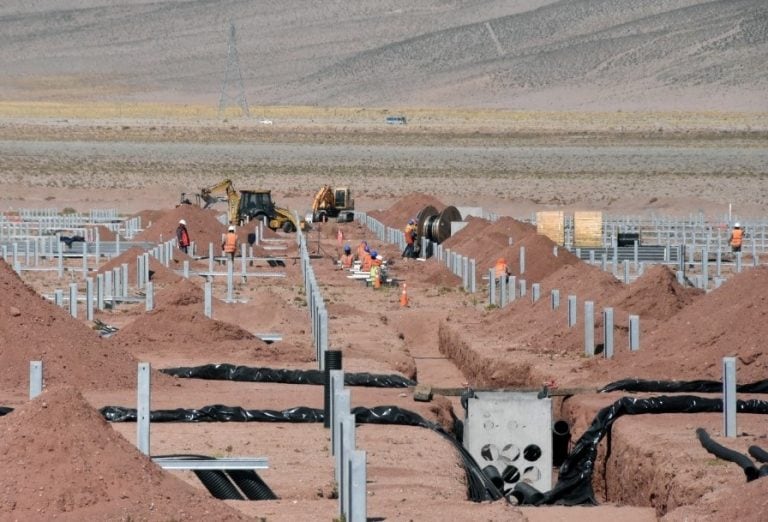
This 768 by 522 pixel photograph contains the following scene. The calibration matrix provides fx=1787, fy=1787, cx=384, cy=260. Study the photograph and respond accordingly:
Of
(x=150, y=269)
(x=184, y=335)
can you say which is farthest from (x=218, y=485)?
(x=150, y=269)

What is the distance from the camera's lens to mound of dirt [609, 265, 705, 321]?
83.4 ft

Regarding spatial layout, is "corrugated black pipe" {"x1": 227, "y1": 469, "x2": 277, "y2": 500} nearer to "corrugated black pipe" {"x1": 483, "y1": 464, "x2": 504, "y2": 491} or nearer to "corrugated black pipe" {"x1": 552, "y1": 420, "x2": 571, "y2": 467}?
"corrugated black pipe" {"x1": 483, "y1": 464, "x2": 504, "y2": 491}

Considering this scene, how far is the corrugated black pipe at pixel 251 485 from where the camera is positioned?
43.0 ft

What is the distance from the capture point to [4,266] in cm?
1958

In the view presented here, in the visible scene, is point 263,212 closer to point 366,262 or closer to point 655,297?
point 366,262

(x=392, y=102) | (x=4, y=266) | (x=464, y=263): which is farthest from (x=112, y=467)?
(x=392, y=102)

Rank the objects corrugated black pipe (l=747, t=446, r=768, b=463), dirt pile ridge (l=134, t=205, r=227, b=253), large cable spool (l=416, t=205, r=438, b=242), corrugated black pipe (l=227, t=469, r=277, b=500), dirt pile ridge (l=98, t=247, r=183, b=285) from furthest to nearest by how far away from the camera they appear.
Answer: large cable spool (l=416, t=205, r=438, b=242) → dirt pile ridge (l=134, t=205, r=227, b=253) → dirt pile ridge (l=98, t=247, r=183, b=285) → corrugated black pipe (l=747, t=446, r=768, b=463) → corrugated black pipe (l=227, t=469, r=277, b=500)

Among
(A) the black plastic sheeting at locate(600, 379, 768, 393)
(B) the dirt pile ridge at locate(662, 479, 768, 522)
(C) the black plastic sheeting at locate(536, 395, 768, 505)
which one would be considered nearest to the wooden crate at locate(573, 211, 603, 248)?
(A) the black plastic sheeting at locate(600, 379, 768, 393)

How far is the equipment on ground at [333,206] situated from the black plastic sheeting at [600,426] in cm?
4417

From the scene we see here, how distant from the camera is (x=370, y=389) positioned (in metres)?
20.5

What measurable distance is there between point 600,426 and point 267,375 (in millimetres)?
4658

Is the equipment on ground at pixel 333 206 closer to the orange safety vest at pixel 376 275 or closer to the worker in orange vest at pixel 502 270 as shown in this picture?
the orange safety vest at pixel 376 275

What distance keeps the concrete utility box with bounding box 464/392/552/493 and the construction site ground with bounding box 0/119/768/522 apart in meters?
0.66

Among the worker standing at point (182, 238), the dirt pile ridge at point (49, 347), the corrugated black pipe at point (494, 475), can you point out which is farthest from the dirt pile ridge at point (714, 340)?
the worker standing at point (182, 238)
